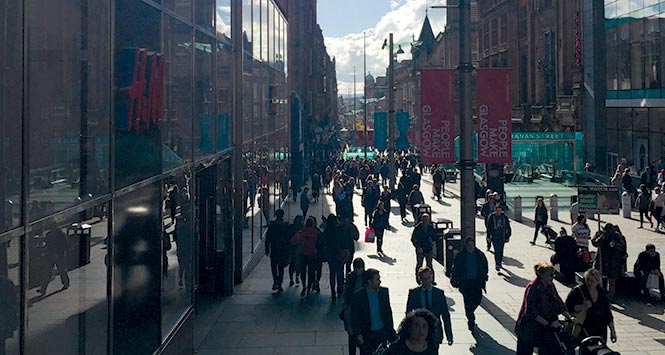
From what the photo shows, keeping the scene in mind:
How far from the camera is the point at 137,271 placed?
790 cm

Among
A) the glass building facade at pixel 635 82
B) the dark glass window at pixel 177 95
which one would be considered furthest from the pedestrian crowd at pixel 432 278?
the glass building facade at pixel 635 82

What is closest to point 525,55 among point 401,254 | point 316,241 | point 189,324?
point 401,254

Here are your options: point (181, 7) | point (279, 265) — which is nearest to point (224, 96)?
point (279, 265)

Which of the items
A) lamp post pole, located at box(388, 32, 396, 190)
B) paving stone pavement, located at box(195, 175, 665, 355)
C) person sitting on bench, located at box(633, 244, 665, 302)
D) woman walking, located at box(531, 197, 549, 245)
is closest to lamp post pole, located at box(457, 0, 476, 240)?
paving stone pavement, located at box(195, 175, 665, 355)

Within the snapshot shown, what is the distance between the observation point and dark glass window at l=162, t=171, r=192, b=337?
361 inches

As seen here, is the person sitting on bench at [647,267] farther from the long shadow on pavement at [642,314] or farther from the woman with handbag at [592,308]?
the woman with handbag at [592,308]

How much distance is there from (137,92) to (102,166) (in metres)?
1.17

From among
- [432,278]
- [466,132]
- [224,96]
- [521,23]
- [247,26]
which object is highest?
[521,23]

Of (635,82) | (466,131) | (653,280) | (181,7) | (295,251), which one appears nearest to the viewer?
(181,7)

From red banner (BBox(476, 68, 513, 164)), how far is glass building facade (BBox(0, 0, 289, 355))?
5.03 metres

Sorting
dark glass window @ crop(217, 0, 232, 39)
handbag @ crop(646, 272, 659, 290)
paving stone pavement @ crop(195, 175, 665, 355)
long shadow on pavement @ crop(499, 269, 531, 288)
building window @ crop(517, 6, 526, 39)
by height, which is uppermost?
building window @ crop(517, 6, 526, 39)

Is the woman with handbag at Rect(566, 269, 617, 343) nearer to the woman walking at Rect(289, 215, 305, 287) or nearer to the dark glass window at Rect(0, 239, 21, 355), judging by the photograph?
the dark glass window at Rect(0, 239, 21, 355)

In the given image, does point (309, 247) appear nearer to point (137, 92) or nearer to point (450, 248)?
point (450, 248)

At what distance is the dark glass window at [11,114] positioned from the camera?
469 centimetres
